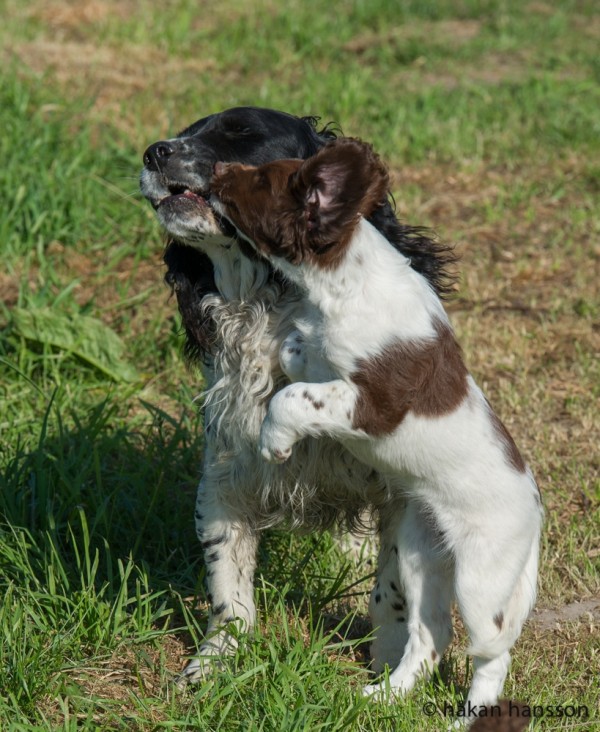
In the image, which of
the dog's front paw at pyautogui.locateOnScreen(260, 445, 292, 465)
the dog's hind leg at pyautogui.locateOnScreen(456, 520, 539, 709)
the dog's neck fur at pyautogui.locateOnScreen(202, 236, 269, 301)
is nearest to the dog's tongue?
the dog's neck fur at pyautogui.locateOnScreen(202, 236, 269, 301)

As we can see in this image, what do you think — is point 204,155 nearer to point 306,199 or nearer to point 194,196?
point 194,196

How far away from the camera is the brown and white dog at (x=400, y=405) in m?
2.92

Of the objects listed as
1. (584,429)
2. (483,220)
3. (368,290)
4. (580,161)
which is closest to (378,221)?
(368,290)

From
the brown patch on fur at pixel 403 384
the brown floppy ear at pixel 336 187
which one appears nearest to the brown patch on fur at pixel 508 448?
the brown patch on fur at pixel 403 384

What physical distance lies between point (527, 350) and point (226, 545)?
92.9 inches

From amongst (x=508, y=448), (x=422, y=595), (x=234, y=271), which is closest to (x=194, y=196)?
(x=234, y=271)

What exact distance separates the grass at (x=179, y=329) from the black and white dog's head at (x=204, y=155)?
1.14 metres

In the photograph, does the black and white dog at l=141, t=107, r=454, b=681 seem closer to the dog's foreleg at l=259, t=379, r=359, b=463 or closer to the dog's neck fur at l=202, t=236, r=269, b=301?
the dog's neck fur at l=202, t=236, r=269, b=301

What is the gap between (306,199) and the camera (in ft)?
9.48

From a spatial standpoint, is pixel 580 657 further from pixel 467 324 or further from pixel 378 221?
pixel 467 324

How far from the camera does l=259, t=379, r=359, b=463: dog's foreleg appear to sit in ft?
9.57

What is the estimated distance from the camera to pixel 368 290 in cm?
298

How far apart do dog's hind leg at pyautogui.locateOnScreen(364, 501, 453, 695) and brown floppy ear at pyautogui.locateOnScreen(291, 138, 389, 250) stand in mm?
890

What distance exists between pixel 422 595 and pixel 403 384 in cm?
72
